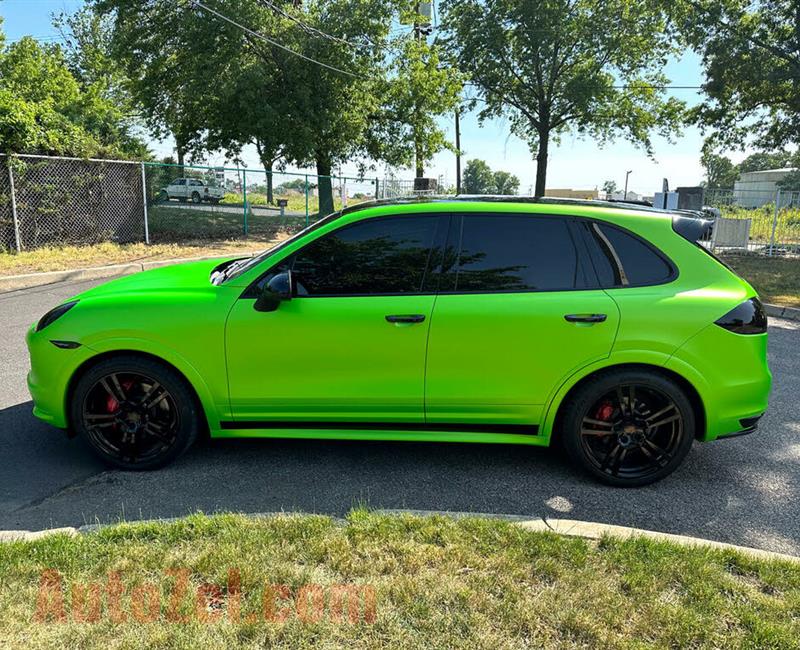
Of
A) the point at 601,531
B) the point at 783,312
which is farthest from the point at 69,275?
the point at 783,312

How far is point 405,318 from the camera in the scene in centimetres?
348

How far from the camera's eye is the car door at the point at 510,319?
3.45 meters

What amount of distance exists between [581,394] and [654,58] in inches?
1247

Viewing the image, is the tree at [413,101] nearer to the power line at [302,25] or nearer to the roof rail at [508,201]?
the power line at [302,25]

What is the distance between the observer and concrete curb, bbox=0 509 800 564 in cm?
283

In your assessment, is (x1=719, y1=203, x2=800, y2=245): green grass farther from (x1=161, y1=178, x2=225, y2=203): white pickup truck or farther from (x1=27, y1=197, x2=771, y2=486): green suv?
(x1=161, y1=178, x2=225, y2=203): white pickup truck

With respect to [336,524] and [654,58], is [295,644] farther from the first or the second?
[654,58]

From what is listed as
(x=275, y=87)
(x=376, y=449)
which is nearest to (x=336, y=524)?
(x=376, y=449)

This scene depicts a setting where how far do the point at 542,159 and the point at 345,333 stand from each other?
2953 centimetres

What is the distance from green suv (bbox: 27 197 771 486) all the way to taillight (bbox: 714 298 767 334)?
0.04 ft

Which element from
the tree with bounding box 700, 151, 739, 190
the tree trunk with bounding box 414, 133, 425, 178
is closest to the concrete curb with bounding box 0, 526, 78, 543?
the tree trunk with bounding box 414, 133, 425, 178

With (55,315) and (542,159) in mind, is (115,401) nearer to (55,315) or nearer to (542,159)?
(55,315)

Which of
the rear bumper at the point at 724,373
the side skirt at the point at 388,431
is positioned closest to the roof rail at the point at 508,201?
the rear bumper at the point at 724,373

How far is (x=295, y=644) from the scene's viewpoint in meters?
2.14
